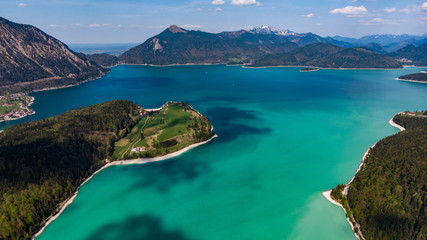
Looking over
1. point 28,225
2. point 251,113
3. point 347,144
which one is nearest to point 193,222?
point 28,225

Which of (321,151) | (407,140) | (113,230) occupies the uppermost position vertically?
(407,140)

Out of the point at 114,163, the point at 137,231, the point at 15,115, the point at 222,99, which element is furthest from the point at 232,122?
the point at 15,115

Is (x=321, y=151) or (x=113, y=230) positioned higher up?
(x=321, y=151)

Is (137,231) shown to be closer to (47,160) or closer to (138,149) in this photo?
(138,149)

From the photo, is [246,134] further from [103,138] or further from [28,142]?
[28,142]

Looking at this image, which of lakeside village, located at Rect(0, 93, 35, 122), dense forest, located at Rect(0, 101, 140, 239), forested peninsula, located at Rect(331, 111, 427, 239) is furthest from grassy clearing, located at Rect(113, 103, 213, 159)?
lakeside village, located at Rect(0, 93, 35, 122)

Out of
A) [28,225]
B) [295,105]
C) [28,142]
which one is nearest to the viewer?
[28,225]

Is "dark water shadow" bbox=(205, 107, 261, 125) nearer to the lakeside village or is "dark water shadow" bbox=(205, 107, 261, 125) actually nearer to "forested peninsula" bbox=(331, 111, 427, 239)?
"forested peninsula" bbox=(331, 111, 427, 239)
